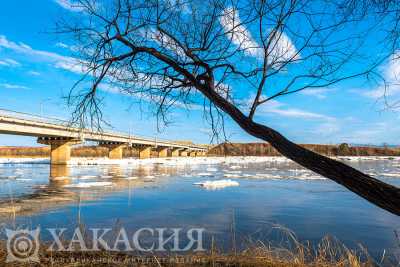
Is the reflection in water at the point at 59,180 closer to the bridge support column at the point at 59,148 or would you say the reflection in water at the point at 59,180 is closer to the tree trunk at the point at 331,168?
the tree trunk at the point at 331,168

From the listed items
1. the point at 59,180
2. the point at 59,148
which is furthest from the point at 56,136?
the point at 59,180

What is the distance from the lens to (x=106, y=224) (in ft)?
29.7

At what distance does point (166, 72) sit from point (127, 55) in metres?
0.61

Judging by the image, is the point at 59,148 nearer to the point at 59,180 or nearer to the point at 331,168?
the point at 59,180

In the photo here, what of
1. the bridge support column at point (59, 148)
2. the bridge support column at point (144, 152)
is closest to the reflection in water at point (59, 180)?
the bridge support column at point (59, 148)

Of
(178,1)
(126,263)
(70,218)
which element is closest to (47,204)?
(70,218)

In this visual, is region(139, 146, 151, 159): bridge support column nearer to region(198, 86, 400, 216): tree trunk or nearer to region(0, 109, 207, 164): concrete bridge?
region(0, 109, 207, 164): concrete bridge

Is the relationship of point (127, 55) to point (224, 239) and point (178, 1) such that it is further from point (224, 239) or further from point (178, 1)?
point (224, 239)

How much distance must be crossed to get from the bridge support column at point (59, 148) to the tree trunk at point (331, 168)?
46.1m

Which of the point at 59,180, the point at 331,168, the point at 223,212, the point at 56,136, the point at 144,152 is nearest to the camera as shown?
the point at 331,168

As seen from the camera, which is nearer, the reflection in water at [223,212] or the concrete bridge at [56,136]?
the reflection in water at [223,212]

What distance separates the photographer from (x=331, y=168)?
12.3 feet

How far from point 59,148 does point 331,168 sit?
48.3 metres

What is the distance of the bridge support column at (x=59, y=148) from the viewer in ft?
155
